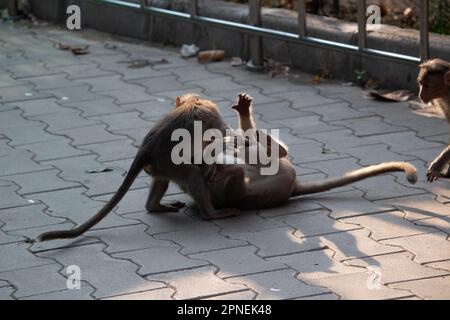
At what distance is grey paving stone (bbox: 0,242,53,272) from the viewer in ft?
18.8

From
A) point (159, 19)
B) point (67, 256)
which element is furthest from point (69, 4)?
point (67, 256)

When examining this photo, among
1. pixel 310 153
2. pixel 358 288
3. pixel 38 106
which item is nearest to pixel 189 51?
pixel 38 106

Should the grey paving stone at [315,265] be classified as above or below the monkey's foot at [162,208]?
above

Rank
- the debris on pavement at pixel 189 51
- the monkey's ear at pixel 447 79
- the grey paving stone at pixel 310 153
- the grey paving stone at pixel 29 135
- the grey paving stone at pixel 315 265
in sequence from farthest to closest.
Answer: the debris on pavement at pixel 189 51
the grey paving stone at pixel 29 135
the grey paving stone at pixel 310 153
the monkey's ear at pixel 447 79
the grey paving stone at pixel 315 265

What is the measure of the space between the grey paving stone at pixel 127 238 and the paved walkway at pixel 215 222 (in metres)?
0.01

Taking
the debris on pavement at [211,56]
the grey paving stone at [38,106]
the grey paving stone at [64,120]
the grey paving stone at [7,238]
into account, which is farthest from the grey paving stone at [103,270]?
the debris on pavement at [211,56]

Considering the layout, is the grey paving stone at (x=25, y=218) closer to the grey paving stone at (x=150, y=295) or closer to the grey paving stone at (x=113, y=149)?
the grey paving stone at (x=113, y=149)

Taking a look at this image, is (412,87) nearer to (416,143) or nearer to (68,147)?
(416,143)

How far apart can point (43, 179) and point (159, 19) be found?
4042 millimetres

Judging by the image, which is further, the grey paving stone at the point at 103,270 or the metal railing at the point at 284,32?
the metal railing at the point at 284,32

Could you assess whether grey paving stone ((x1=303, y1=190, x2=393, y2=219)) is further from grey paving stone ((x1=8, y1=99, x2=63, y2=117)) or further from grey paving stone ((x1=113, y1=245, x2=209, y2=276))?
grey paving stone ((x1=8, y1=99, x2=63, y2=117))

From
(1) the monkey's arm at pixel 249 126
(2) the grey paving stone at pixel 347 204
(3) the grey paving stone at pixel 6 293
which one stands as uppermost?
(1) the monkey's arm at pixel 249 126

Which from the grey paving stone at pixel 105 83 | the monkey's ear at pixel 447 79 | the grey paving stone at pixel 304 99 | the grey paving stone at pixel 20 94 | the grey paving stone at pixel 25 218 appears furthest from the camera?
the grey paving stone at pixel 105 83

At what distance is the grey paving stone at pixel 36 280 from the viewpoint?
5.39 metres
